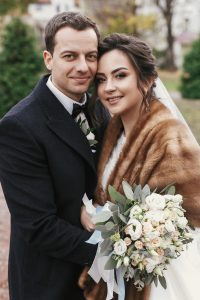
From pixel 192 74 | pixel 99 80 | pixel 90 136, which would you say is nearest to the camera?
pixel 99 80

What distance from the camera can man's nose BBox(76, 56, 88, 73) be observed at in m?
2.75

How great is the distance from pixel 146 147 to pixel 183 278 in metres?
0.85

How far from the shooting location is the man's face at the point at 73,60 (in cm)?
272

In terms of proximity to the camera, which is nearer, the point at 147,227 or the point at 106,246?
the point at 147,227

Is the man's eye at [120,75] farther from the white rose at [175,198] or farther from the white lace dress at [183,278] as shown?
the white lace dress at [183,278]

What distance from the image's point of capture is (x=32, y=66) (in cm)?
1359

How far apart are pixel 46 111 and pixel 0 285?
11.2 feet

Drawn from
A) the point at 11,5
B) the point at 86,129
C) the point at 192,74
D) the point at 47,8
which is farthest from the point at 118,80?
the point at 47,8

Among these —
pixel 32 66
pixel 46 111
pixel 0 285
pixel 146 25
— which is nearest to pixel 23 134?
pixel 46 111

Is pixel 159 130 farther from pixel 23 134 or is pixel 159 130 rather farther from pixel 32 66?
pixel 32 66

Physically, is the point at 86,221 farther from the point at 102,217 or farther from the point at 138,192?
the point at 138,192

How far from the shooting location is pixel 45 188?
2.58 m

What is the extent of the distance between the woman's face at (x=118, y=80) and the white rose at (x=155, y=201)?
72cm

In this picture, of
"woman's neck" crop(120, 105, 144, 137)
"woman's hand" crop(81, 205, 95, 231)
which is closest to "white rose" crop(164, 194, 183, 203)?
"woman's hand" crop(81, 205, 95, 231)
